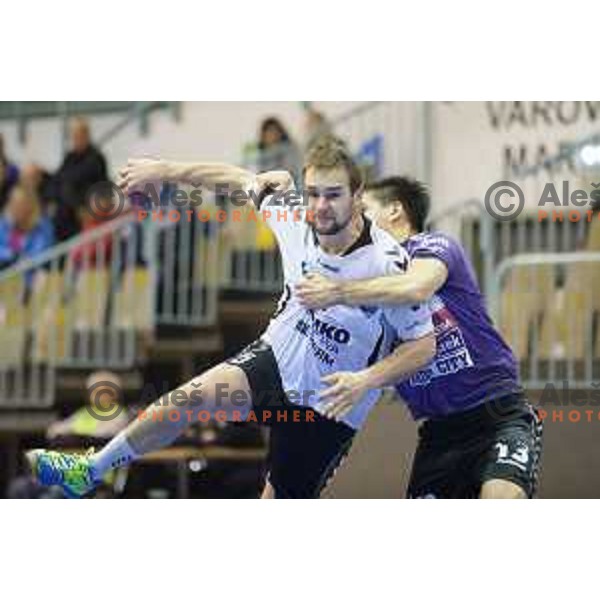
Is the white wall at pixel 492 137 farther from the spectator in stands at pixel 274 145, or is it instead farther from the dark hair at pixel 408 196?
the spectator in stands at pixel 274 145

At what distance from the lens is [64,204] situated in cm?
663

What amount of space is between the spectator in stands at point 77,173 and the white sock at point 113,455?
116cm

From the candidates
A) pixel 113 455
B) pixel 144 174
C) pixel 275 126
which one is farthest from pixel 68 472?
pixel 275 126

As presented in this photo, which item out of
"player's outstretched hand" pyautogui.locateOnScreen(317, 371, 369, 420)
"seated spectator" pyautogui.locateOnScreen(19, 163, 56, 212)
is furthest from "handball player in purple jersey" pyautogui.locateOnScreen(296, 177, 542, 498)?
"seated spectator" pyautogui.locateOnScreen(19, 163, 56, 212)

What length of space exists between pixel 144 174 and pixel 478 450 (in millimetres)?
1476

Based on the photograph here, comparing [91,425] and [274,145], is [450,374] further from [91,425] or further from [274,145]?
[91,425]

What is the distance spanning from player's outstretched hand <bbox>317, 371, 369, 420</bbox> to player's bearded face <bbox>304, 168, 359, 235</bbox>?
17.9 inches

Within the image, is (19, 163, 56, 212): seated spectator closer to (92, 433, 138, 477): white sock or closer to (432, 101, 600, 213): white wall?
(92, 433, 138, 477): white sock

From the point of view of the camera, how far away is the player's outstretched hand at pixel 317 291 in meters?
5.26

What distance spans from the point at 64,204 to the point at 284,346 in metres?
1.63

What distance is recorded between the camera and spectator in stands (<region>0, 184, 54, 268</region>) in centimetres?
662

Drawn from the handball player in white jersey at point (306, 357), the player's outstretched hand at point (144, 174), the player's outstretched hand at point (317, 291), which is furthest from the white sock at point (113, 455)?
the player's outstretched hand at point (144, 174)
